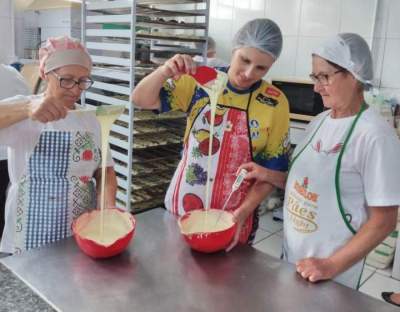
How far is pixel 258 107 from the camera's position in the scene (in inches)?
54.2

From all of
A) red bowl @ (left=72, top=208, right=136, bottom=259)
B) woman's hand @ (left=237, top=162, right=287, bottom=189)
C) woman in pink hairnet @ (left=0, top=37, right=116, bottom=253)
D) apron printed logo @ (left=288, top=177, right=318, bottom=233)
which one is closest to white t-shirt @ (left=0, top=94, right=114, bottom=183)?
woman in pink hairnet @ (left=0, top=37, right=116, bottom=253)

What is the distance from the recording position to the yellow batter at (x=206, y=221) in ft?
4.02

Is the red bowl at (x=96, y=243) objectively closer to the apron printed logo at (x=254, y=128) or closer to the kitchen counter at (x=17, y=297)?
the kitchen counter at (x=17, y=297)

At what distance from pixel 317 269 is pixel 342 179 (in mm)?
274

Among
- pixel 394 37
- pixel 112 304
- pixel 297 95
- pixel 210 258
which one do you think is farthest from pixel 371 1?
pixel 112 304

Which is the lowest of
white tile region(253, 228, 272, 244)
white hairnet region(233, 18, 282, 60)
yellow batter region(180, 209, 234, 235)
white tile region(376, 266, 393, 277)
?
white tile region(376, 266, 393, 277)

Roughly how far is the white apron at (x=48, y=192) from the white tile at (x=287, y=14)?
2794mm

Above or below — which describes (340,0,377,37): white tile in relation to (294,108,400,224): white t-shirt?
above

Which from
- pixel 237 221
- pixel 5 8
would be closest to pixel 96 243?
pixel 237 221

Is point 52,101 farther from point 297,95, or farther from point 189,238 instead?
point 297,95

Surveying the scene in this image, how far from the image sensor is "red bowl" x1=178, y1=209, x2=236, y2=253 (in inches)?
43.7

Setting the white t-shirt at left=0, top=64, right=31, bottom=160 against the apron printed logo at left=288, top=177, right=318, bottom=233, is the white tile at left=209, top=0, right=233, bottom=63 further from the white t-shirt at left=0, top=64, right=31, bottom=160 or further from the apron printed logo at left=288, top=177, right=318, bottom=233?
the apron printed logo at left=288, top=177, right=318, bottom=233

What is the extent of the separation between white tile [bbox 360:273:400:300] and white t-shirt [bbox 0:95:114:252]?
6.85ft

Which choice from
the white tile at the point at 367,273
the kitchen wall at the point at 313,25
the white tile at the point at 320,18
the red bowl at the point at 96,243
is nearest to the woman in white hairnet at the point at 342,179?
the red bowl at the point at 96,243
